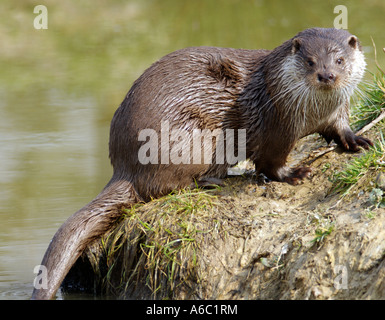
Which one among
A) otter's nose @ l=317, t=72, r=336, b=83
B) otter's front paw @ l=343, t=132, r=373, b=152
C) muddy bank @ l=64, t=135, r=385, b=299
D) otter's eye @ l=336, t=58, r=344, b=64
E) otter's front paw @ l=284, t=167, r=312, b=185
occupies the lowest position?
muddy bank @ l=64, t=135, r=385, b=299

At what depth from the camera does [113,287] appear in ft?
12.4

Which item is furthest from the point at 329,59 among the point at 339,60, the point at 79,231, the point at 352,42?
the point at 79,231

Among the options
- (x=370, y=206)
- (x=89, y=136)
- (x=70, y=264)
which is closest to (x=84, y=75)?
(x=89, y=136)

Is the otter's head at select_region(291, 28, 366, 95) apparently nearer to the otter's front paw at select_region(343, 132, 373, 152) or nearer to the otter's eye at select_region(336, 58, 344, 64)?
the otter's eye at select_region(336, 58, 344, 64)

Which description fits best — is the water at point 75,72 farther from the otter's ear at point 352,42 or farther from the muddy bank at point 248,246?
the otter's ear at point 352,42

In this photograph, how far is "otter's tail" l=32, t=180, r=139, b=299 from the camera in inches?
139

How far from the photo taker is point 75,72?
9.07m

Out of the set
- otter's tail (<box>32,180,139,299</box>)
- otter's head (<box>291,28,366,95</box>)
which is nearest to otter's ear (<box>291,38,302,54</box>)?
otter's head (<box>291,28,366,95</box>)

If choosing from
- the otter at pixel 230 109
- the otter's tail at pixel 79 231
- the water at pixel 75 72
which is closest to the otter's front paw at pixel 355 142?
the otter at pixel 230 109

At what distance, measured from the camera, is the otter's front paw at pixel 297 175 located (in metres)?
4.02

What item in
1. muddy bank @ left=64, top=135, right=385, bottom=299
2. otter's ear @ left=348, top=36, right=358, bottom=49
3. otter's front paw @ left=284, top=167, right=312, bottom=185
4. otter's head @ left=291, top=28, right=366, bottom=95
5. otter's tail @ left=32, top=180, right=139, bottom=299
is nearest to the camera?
muddy bank @ left=64, top=135, right=385, bottom=299

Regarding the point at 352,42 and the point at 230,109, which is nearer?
the point at 352,42

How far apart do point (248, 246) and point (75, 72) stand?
602cm

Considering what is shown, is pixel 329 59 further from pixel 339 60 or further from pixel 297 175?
pixel 297 175
